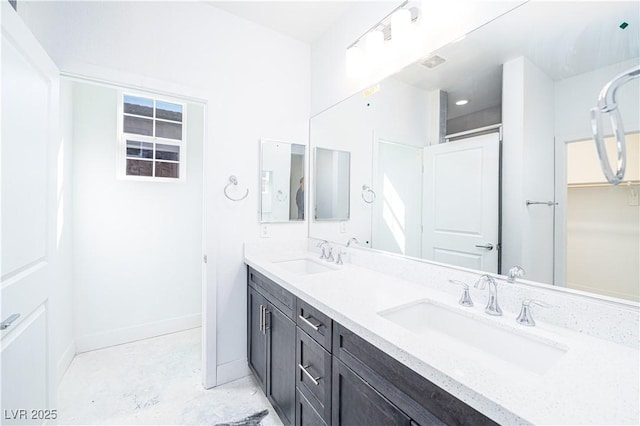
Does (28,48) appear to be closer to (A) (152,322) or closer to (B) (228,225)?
(B) (228,225)

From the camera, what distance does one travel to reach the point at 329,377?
3.58ft

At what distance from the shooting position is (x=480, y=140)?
4.09 feet

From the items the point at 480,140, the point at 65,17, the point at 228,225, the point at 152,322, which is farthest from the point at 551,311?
the point at 152,322

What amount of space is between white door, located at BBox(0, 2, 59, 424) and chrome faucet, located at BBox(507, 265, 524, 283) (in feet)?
6.28

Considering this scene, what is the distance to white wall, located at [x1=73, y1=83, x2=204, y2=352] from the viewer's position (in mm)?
2330

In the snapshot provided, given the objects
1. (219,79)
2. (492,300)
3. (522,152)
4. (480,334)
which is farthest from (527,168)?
(219,79)

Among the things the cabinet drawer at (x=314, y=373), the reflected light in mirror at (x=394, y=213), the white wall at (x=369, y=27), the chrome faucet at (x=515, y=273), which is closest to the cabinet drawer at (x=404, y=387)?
the cabinet drawer at (x=314, y=373)

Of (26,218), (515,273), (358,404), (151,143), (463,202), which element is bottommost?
(358,404)

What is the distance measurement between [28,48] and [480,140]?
1997mm

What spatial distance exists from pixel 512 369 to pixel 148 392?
2196 millimetres

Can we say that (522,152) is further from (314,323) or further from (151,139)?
(151,139)

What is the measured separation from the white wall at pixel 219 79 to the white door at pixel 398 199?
79 centimetres

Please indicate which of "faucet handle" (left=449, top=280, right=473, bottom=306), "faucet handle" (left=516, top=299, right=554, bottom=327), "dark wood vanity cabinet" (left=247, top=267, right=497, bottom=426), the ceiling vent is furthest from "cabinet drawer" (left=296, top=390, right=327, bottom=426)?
the ceiling vent

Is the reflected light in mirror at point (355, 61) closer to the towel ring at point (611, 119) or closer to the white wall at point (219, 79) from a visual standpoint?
the white wall at point (219, 79)
